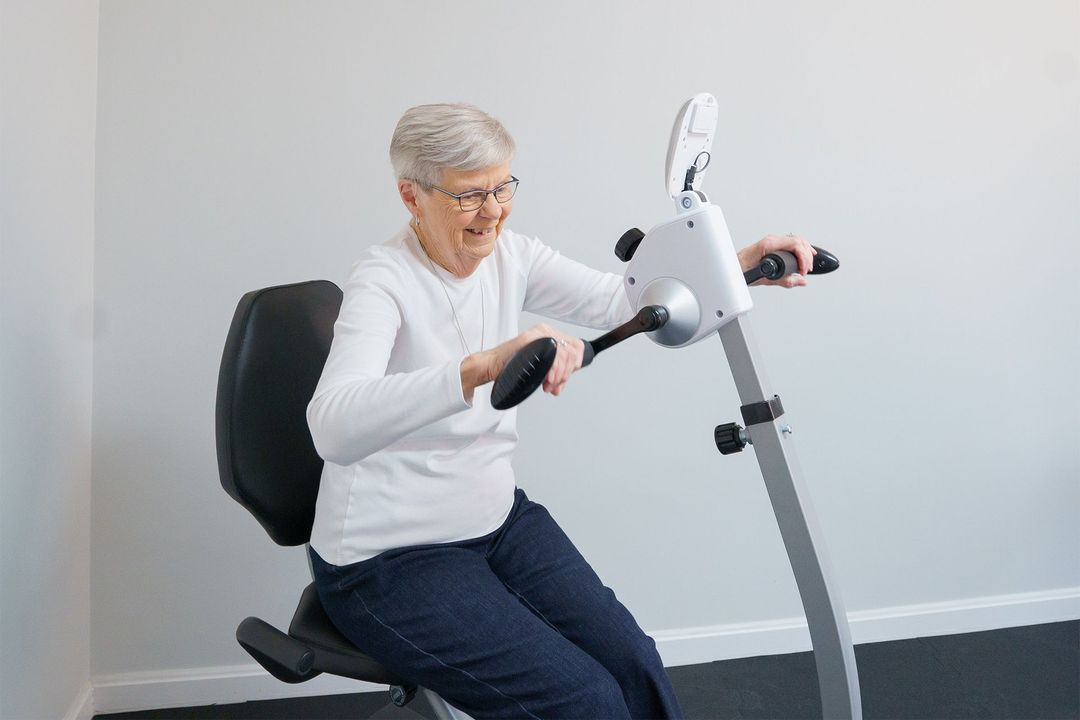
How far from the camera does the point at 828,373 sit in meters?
2.49

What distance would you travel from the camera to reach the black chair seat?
1.32m

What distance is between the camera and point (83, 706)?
218 centimetres

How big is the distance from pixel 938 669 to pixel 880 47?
1583mm

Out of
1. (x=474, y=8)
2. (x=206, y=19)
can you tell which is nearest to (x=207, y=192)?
(x=206, y=19)

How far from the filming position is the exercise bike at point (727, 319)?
1.22 metres

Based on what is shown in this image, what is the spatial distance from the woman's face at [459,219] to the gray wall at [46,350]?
78cm

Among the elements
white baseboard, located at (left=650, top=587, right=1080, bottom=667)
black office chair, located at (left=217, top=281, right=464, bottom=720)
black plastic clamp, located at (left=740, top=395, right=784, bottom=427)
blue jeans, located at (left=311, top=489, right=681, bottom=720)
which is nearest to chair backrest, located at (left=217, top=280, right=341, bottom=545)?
black office chair, located at (left=217, top=281, right=464, bottom=720)

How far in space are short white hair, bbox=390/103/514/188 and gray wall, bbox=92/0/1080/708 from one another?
0.89 metres

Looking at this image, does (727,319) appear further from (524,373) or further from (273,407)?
(273,407)

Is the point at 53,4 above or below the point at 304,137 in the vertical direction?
above

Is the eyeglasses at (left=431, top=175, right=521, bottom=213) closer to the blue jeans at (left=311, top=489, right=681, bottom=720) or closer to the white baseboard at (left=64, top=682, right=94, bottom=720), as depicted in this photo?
the blue jeans at (left=311, top=489, right=681, bottom=720)

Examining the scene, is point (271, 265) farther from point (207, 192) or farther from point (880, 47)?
point (880, 47)

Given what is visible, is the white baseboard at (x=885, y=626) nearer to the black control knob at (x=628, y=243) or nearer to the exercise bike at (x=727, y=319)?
the exercise bike at (x=727, y=319)

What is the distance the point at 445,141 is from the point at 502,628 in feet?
2.21
